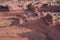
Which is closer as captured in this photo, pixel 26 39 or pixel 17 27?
pixel 26 39

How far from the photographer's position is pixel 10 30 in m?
7.74

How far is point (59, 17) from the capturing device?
8844 millimetres

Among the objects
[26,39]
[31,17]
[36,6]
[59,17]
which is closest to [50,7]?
[36,6]

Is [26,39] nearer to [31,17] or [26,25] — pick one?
[26,25]

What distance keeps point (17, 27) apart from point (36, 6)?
4505mm

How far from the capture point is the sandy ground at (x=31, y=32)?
268 inches

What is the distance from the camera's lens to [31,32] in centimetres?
744

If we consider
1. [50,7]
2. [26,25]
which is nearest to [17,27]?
[26,25]

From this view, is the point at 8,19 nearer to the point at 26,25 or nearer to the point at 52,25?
the point at 26,25

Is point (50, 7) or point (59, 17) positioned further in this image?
point (50, 7)

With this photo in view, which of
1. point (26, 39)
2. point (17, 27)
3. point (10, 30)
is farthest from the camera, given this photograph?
point (17, 27)

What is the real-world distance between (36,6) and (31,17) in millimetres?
2499

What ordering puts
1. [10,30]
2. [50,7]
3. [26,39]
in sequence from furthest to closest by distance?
[50,7]
[10,30]
[26,39]

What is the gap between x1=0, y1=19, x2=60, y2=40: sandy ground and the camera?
6.81 meters
